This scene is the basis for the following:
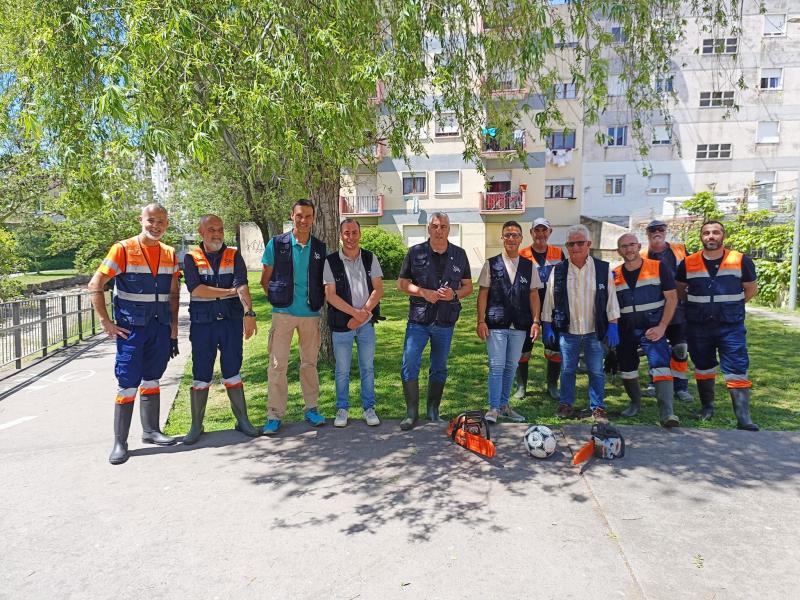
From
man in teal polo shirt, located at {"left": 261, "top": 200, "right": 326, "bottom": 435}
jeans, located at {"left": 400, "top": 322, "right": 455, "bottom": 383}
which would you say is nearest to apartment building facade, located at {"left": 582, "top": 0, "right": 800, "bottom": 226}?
jeans, located at {"left": 400, "top": 322, "right": 455, "bottom": 383}

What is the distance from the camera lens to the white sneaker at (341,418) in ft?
17.1

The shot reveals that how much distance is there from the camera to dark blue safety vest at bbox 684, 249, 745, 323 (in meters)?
5.00

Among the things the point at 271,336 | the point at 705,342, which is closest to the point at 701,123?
the point at 705,342

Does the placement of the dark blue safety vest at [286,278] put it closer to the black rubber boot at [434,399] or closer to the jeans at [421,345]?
the jeans at [421,345]

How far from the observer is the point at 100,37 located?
5.23 m

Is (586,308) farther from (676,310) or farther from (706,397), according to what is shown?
(706,397)

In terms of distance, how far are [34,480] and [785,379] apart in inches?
327

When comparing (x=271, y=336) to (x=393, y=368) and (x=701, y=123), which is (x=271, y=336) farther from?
(x=701, y=123)

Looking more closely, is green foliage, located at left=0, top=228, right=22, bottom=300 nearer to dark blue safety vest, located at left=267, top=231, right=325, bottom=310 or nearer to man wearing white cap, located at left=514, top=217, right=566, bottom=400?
dark blue safety vest, located at left=267, top=231, right=325, bottom=310

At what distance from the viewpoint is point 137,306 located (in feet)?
15.0

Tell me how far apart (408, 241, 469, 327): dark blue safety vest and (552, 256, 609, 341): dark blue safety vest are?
0.91 m

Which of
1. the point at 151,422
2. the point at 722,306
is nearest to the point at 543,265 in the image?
the point at 722,306

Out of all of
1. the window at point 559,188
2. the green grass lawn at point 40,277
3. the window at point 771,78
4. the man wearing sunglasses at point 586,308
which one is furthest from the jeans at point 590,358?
the window at point 771,78

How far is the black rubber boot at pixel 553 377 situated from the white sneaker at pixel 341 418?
2454mm
